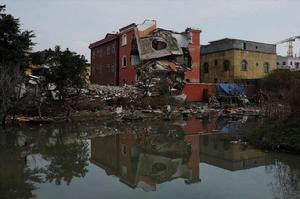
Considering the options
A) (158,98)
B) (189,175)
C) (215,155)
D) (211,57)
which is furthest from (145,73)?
(189,175)

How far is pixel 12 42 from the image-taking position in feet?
73.4

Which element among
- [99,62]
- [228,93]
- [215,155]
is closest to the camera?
[215,155]

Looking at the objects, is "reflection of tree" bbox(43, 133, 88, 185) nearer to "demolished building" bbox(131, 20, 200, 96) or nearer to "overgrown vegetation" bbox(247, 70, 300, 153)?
"overgrown vegetation" bbox(247, 70, 300, 153)

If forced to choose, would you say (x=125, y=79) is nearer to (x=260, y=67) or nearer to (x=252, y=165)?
(x=260, y=67)

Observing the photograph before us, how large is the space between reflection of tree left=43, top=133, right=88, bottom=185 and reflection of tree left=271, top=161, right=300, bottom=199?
4816mm

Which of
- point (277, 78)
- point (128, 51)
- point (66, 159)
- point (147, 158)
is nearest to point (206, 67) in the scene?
point (277, 78)

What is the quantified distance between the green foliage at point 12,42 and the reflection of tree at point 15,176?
33.7ft

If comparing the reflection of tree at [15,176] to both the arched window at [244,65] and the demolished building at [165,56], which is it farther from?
the arched window at [244,65]

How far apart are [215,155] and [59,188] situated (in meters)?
6.01

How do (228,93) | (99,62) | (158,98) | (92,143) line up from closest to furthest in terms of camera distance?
(92,143), (158,98), (228,93), (99,62)

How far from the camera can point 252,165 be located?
1071 cm

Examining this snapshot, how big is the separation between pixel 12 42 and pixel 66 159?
13.7m

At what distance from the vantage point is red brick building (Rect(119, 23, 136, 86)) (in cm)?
3847

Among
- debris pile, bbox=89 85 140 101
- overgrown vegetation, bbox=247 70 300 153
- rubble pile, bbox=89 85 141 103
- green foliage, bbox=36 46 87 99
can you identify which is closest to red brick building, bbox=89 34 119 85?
debris pile, bbox=89 85 140 101
